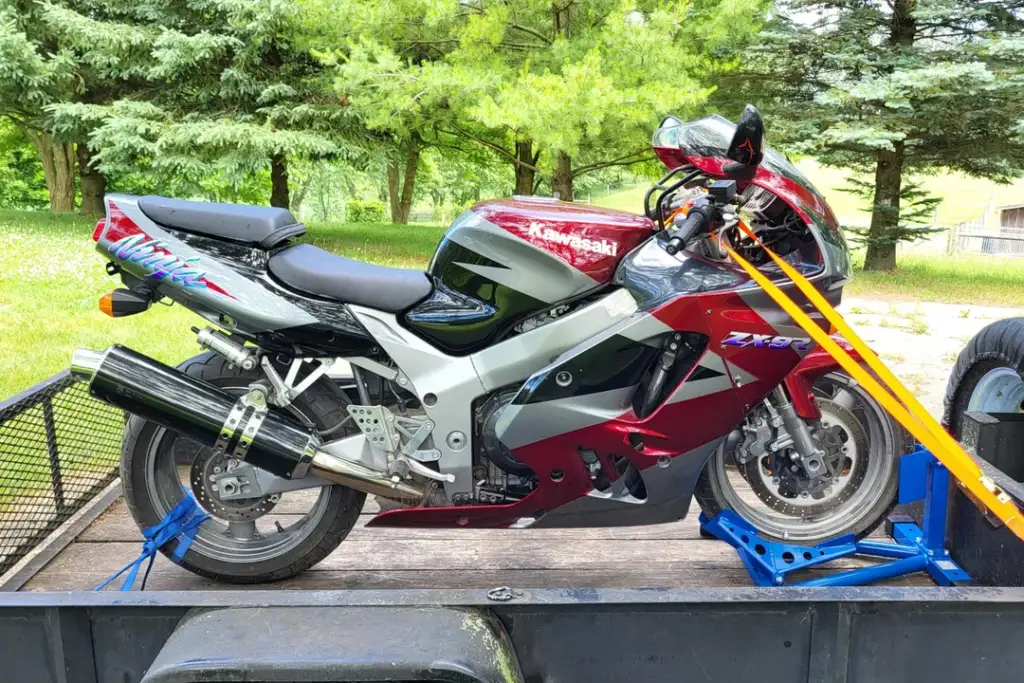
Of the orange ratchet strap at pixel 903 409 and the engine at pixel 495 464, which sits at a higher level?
the orange ratchet strap at pixel 903 409

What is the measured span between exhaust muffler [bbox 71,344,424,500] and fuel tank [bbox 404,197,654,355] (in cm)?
47

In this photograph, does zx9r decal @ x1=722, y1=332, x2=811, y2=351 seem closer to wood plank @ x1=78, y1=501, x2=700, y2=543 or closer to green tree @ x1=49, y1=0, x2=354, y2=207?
wood plank @ x1=78, y1=501, x2=700, y2=543

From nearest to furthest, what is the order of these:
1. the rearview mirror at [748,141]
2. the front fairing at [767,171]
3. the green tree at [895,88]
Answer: the rearview mirror at [748,141] → the front fairing at [767,171] → the green tree at [895,88]

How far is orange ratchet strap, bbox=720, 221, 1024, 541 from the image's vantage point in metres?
1.93

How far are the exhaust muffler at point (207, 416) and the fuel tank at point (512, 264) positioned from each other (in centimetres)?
47

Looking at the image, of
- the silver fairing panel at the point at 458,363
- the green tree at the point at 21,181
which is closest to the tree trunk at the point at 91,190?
the green tree at the point at 21,181

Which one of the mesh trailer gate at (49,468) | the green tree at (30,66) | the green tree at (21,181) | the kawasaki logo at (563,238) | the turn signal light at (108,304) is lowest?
the green tree at (21,181)

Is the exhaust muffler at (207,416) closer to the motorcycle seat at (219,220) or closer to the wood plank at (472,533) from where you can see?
the motorcycle seat at (219,220)

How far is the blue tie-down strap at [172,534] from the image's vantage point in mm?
2520

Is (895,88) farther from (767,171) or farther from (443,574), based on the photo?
(443,574)

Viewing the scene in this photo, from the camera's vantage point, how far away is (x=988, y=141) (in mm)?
12992

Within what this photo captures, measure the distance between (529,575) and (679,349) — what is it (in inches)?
36.5

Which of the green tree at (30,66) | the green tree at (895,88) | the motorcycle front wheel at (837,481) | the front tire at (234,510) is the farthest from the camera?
the green tree at (30,66)

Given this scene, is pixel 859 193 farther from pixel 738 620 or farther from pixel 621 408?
pixel 738 620
